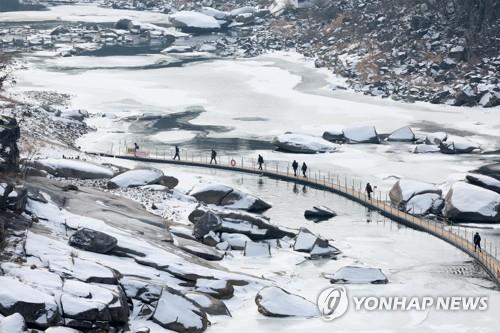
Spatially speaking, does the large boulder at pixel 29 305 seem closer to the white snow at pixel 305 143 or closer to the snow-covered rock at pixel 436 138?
the white snow at pixel 305 143

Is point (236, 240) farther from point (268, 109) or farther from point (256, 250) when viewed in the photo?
point (268, 109)

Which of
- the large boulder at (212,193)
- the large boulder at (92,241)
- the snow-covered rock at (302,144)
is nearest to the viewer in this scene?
the large boulder at (92,241)

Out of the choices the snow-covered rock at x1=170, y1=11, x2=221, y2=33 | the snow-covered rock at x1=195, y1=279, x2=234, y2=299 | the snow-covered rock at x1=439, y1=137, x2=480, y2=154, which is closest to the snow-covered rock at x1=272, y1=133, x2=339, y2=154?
the snow-covered rock at x1=439, y1=137, x2=480, y2=154

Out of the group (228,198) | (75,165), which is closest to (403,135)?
(228,198)

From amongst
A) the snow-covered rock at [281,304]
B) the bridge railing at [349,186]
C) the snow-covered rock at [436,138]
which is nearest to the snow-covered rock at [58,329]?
the snow-covered rock at [281,304]

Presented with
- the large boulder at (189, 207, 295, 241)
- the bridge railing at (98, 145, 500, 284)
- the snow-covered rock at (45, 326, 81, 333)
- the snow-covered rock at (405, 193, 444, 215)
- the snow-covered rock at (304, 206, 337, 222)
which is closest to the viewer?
the snow-covered rock at (45, 326, 81, 333)

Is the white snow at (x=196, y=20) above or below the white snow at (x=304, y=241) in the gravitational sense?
above

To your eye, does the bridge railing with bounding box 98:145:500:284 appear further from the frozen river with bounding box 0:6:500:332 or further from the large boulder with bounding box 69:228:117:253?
the large boulder with bounding box 69:228:117:253
